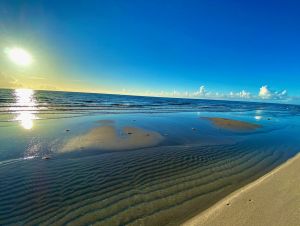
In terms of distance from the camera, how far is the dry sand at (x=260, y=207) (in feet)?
11.1

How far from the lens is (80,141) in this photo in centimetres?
999

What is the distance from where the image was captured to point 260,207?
3.81 meters

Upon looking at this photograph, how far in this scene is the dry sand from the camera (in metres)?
3.39

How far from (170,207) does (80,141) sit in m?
7.38

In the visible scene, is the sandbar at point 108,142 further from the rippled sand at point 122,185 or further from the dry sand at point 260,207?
the dry sand at point 260,207

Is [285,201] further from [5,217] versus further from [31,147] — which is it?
[31,147]

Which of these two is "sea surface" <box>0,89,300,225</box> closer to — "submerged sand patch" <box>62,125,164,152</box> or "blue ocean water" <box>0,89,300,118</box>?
"submerged sand patch" <box>62,125,164,152</box>

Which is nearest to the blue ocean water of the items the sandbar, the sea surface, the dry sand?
the sandbar

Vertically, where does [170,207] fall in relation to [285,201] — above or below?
below

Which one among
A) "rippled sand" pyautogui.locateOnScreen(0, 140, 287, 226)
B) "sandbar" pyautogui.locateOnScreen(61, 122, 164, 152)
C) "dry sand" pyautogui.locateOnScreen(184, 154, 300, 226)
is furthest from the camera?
"sandbar" pyautogui.locateOnScreen(61, 122, 164, 152)

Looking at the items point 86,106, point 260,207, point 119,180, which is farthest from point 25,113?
point 260,207

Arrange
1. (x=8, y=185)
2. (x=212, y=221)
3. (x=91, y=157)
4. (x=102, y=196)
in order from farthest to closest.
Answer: (x=91, y=157) < (x=8, y=185) < (x=102, y=196) < (x=212, y=221)

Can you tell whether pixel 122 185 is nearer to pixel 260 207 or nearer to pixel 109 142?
pixel 260 207

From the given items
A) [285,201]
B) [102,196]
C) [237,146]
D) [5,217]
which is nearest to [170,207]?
[102,196]
